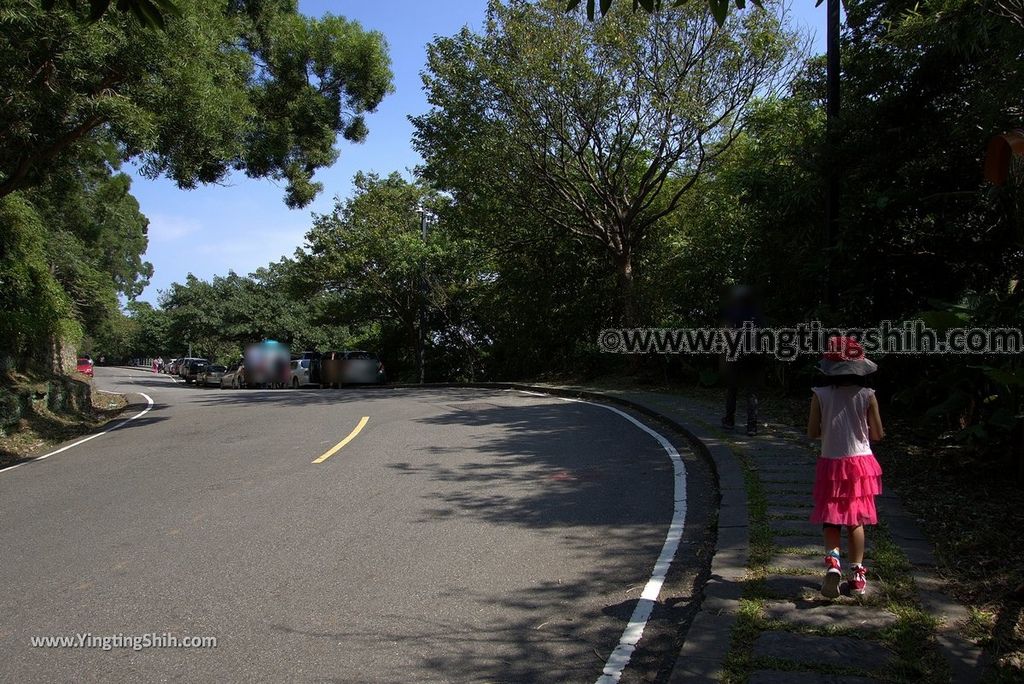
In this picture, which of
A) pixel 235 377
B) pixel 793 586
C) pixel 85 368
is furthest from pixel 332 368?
pixel 793 586

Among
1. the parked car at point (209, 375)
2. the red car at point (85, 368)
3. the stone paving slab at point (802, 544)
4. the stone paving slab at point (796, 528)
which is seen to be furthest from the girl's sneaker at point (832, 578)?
the parked car at point (209, 375)

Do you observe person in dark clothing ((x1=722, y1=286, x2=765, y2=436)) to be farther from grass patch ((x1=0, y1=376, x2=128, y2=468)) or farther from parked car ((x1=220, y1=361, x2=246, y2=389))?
parked car ((x1=220, y1=361, x2=246, y2=389))

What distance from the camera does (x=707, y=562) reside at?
535 centimetres

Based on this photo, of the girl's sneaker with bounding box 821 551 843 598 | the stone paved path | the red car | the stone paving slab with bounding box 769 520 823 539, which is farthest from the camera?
the red car

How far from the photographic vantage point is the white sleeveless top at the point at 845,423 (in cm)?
463

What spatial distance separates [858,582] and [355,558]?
355 centimetres

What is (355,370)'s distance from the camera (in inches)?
1183

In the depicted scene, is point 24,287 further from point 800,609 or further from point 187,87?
point 800,609

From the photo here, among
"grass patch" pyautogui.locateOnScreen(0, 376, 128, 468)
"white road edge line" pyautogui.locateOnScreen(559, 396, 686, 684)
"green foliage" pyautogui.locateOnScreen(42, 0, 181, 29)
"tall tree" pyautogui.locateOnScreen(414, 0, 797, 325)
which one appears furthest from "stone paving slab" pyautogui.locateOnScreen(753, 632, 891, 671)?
"tall tree" pyautogui.locateOnScreen(414, 0, 797, 325)

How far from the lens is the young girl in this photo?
14.7ft

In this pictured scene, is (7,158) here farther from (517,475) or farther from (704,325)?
(704,325)

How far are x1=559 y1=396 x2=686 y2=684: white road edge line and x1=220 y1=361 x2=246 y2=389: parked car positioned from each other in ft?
111

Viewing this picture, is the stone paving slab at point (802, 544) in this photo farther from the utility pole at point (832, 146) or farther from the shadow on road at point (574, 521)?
the utility pole at point (832, 146)

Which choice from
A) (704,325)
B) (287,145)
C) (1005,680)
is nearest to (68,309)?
(287,145)
